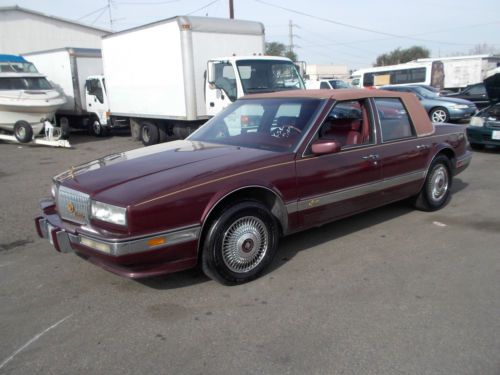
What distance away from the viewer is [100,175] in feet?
12.1

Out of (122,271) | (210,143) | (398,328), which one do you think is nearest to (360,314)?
(398,328)

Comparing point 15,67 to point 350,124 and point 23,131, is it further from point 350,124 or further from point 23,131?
point 350,124

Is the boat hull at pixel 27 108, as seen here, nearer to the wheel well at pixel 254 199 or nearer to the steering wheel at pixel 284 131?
the steering wheel at pixel 284 131

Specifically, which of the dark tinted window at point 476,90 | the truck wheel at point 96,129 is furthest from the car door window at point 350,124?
the dark tinted window at point 476,90

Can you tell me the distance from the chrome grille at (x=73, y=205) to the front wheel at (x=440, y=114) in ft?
46.8

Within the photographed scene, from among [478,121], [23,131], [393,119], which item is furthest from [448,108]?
[23,131]

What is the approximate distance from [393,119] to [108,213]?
11.2ft

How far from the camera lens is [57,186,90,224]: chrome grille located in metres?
3.43

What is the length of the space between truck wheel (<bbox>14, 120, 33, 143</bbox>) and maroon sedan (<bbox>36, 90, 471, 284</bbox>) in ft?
35.3

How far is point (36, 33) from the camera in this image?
26484 millimetres

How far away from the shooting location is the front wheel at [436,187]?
5.58m

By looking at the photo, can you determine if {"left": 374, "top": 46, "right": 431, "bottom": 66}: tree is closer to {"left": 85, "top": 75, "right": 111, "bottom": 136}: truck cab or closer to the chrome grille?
{"left": 85, "top": 75, "right": 111, "bottom": 136}: truck cab

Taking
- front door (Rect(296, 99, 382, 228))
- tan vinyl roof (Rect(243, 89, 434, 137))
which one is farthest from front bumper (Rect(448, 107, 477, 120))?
front door (Rect(296, 99, 382, 228))

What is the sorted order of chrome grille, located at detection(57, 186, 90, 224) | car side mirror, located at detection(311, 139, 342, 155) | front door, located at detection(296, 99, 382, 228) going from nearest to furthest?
chrome grille, located at detection(57, 186, 90, 224)
car side mirror, located at detection(311, 139, 342, 155)
front door, located at detection(296, 99, 382, 228)
